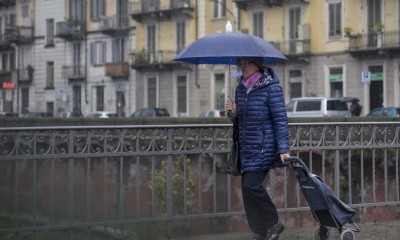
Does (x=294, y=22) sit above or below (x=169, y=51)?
above

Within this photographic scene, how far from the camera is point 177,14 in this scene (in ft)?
171

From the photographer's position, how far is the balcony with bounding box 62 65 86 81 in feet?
198

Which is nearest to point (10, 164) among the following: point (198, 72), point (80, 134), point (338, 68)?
point (80, 134)

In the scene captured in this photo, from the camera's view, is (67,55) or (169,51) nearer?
(169,51)

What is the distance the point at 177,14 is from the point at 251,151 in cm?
4580

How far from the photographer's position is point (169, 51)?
175ft

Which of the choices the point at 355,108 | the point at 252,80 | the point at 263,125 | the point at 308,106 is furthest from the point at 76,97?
the point at 263,125

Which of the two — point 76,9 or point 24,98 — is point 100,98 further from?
point 24,98

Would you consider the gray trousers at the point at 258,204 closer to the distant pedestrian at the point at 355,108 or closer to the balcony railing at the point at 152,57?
the distant pedestrian at the point at 355,108

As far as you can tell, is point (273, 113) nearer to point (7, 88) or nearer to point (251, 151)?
point (251, 151)

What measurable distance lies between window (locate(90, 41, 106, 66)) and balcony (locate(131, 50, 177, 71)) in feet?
15.7

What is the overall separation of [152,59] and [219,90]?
641cm

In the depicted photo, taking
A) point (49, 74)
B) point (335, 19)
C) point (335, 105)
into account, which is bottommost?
point (335, 105)

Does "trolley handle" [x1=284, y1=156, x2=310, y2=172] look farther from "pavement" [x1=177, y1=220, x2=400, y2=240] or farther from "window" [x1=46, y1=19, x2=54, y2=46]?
"window" [x1=46, y1=19, x2=54, y2=46]
